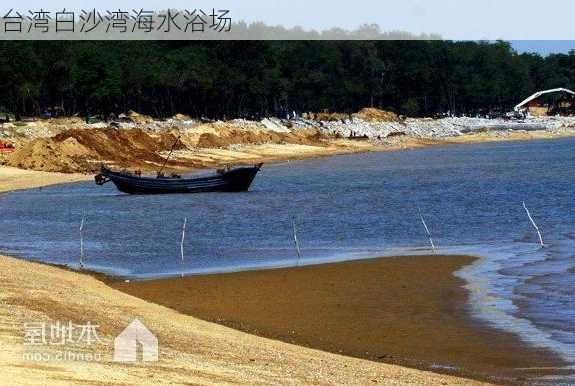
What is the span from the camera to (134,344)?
16.7 metres

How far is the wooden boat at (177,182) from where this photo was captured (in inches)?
2648

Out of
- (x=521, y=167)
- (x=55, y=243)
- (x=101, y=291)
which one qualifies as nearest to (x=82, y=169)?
(x=521, y=167)

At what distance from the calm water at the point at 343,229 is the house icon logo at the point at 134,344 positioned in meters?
6.81

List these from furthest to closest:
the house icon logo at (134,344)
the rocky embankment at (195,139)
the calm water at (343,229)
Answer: the rocky embankment at (195,139) < the calm water at (343,229) < the house icon logo at (134,344)

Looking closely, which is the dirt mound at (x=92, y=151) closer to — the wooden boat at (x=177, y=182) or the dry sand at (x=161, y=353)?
the wooden boat at (x=177, y=182)

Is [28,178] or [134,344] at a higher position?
[134,344]

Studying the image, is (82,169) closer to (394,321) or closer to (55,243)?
(55,243)

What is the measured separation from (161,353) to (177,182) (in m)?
51.3

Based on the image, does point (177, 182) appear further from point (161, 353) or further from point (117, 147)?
point (161, 353)

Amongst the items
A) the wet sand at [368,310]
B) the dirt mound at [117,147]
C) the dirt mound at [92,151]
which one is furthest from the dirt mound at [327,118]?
the wet sand at [368,310]

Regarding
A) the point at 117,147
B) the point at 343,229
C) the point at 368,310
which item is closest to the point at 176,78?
the point at 117,147

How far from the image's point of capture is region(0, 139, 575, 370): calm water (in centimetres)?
2778

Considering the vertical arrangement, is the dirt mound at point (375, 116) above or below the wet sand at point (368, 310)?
below

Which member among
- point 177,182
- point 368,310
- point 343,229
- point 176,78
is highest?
point 176,78
